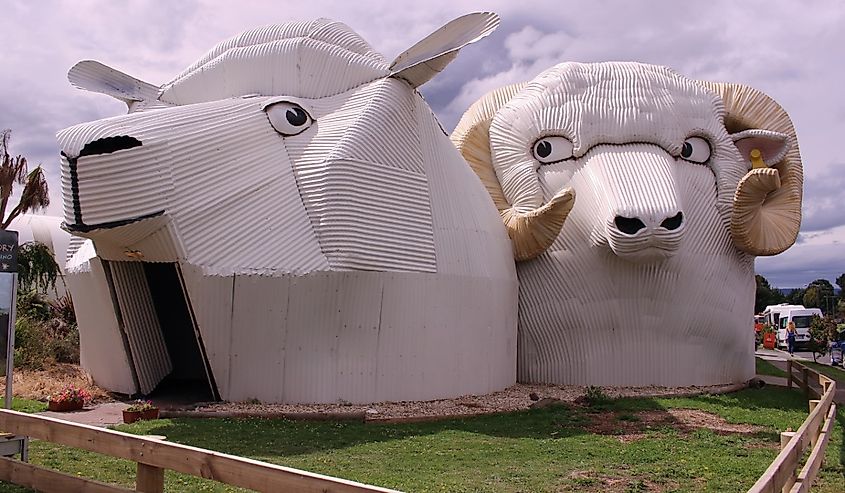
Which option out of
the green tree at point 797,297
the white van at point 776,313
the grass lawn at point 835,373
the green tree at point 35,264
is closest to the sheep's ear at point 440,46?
the grass lawn at point 835,373

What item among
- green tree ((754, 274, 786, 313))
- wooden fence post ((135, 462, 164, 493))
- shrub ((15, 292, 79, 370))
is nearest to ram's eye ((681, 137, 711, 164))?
wooden fence post ((135, 462, 164, 493))

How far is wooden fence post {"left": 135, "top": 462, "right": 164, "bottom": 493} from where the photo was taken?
202 inches

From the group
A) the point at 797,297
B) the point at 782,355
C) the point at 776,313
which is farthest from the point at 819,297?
the point at 782,355

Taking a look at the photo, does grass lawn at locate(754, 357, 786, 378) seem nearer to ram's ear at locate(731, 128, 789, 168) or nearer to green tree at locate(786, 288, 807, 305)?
ram's ear at locate(731, 128, 789, 168)

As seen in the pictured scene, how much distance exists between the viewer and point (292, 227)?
1159 cm

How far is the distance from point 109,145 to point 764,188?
39.5ft

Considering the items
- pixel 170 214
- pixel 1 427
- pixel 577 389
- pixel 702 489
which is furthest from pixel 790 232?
pixel 1 427

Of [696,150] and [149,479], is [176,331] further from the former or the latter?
[696,150]

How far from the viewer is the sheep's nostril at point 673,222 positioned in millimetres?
14367

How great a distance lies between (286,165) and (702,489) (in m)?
7.80

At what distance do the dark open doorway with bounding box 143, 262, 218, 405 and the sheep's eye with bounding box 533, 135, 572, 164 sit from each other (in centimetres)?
808

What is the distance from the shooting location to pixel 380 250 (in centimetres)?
1197

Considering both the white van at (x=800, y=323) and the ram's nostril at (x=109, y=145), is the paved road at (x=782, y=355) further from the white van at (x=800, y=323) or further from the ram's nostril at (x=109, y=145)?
the ram's nostril at (x=109, y=145)

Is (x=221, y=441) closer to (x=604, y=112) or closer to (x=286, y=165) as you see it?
(x=286, y=165)
